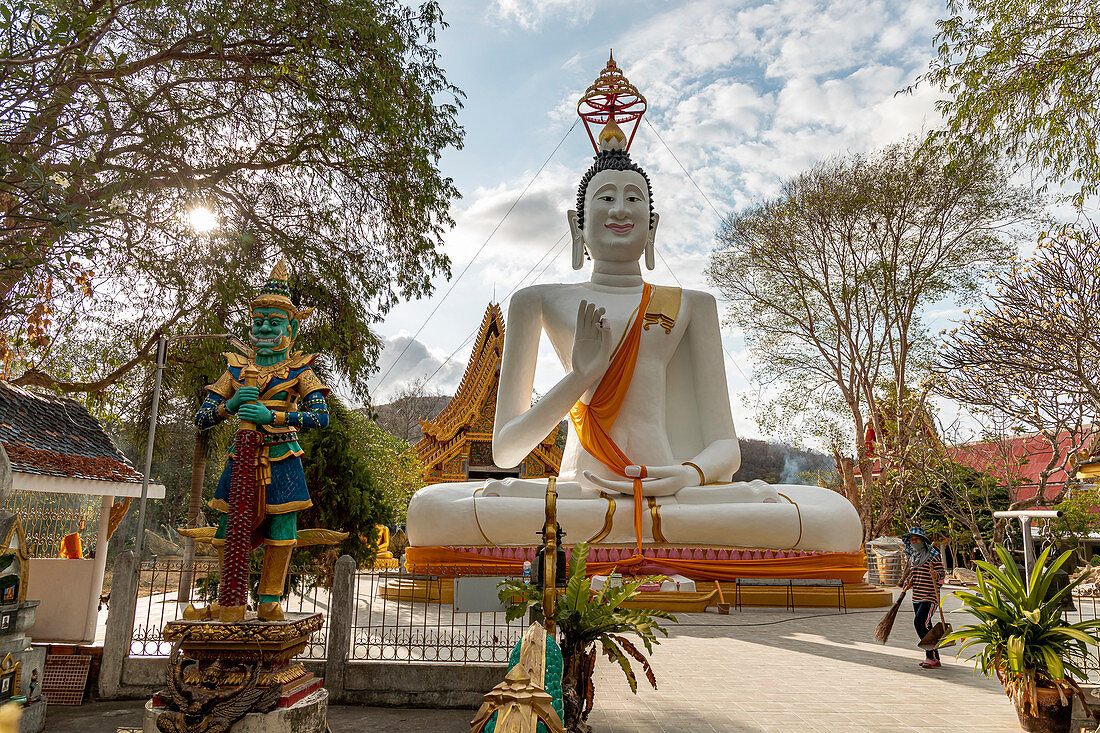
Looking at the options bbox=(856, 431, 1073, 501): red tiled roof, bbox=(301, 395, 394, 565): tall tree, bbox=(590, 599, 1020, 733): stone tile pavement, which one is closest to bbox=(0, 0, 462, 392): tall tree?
bbox=(301, 395, 394, 565): tall tree

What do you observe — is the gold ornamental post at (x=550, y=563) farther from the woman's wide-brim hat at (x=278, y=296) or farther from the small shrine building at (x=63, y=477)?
the small shrine building at (x=63, y=477)

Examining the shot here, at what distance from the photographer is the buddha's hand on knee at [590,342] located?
919 centimetres

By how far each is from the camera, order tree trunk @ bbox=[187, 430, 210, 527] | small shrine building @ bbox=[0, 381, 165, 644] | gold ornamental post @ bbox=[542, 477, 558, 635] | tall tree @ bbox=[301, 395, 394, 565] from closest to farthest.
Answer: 1. gold ornamental post @ bbox=[542, 477, 558, 635]
2. small shrine building @ bbox=[0, 381, 165, 644]
3. tall tree @ bbox=[301, 395, 394, 565]
4. tree trunk @ bbox=[187, 430, 210, 527]

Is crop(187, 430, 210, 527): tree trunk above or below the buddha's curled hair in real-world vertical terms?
below

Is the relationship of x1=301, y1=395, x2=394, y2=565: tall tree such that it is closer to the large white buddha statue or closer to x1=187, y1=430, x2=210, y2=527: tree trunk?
the large white buddha statue

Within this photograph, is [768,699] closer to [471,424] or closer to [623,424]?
[623,424]

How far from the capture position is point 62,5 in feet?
19.3

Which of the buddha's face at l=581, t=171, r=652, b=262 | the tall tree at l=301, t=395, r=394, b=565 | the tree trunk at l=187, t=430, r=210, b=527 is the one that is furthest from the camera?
the tree trunk at l=187, t=430, r=210, b=527

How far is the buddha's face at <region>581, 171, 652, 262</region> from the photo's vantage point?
1120cm

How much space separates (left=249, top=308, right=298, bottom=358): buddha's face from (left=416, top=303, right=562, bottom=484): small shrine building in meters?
14.9

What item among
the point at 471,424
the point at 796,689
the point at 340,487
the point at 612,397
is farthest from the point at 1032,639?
the point at 471,424

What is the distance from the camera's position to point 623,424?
35.7ft

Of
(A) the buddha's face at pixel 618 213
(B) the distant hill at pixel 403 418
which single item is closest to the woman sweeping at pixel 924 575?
(A) the buddha's face at pixel 618 213

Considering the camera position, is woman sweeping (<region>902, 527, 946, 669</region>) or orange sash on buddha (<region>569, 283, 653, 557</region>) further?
orange sash on buddha (<region>569, 283, 653, 557</region>)
